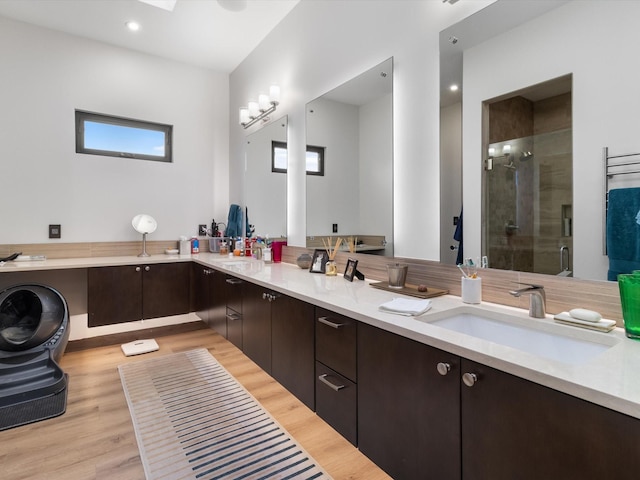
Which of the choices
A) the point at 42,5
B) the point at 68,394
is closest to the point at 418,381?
the point at 68,394

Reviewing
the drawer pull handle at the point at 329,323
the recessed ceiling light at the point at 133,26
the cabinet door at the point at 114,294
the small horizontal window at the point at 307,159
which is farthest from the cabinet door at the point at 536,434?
the recessed ceiling light at the point at 133,26

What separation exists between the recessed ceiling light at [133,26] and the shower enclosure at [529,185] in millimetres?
3272

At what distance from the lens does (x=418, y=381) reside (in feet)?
3.55

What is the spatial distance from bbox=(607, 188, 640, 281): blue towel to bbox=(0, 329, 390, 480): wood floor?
51.0 inches

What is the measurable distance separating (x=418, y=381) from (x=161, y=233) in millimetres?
3534

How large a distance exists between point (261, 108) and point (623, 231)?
9.81ft

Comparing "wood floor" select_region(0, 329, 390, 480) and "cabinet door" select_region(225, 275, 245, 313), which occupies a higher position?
"cabinet door" select_region(225, 275, 245, 313)

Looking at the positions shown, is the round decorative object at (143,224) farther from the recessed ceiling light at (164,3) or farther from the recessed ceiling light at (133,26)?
the recessed ceiling light at (164,3)

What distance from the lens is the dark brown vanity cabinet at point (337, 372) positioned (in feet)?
4.52

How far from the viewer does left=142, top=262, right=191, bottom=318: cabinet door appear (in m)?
3.25

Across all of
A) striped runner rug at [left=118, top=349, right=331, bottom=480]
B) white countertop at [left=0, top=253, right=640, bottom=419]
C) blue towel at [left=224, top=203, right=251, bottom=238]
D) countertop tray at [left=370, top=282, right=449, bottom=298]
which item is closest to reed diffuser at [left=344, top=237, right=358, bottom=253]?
white countertop at [left=0, top=253, right=640, bottom=419]

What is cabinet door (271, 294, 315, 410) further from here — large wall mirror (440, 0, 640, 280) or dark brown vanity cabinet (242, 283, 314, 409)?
large wall mirror (440, 0, 640, 280)

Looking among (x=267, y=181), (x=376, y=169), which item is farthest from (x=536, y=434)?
(x=267, y=181)

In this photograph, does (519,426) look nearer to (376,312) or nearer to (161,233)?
(376,312)
